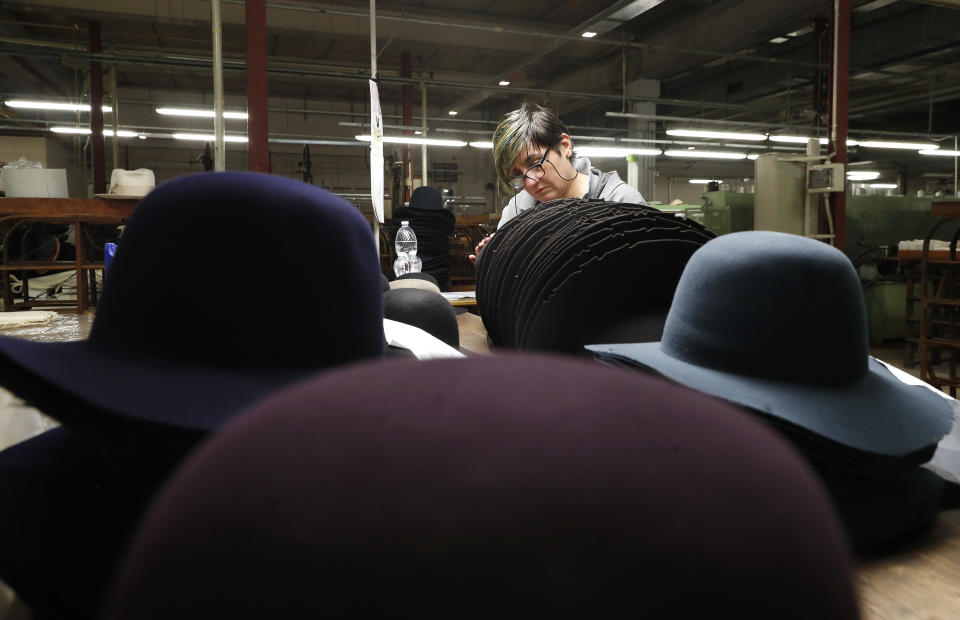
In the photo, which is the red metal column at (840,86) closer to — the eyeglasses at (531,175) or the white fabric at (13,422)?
the eyeglasses at (531,175)

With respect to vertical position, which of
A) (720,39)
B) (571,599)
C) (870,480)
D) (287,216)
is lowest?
(870,480)

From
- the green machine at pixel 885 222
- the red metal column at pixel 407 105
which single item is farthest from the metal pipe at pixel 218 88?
the green machine at pixel 885 222

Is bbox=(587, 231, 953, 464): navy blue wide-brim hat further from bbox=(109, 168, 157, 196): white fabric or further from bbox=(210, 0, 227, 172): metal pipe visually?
bbox=(109, 168, 157, 196): white fabric

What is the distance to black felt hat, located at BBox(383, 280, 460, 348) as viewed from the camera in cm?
142

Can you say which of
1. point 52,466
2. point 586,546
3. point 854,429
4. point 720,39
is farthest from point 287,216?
point 720,39

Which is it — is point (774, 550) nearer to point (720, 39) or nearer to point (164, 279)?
point (164, 279)

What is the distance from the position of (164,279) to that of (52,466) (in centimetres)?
18

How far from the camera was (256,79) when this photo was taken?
393 centimetres

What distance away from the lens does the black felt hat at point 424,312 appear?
4.66 ft

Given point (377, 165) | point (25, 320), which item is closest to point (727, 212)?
point (377, 165)

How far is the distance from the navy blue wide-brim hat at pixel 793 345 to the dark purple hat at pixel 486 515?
15.2 inches

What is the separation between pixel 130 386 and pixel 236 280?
0.37ft

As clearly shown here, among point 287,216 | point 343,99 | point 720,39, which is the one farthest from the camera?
point 343,99

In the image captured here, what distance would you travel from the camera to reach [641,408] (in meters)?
0.24
